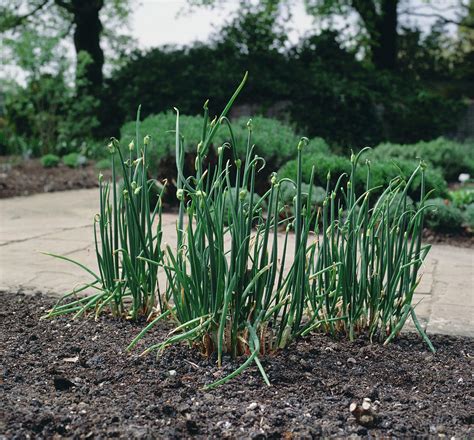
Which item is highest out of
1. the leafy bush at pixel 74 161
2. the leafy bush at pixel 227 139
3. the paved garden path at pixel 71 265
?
the leafy bush at pixel 227 139

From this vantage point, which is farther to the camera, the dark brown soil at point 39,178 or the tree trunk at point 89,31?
the tree trunk at point 89,31

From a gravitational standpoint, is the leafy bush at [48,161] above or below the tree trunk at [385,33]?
below

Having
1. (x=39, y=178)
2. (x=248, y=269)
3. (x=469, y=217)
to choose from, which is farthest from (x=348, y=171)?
(x=39, y=178)

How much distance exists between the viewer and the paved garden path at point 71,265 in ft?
10.6

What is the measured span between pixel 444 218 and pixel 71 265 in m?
3.07

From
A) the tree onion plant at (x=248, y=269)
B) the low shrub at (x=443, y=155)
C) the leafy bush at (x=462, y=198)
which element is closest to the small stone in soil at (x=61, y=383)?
the tree onion plant at (x=248, y=269)

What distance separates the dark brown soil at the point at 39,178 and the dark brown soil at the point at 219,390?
5.24 m

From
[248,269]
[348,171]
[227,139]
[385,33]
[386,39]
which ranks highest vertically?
[385,33]

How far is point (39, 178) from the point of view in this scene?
27.9 ft

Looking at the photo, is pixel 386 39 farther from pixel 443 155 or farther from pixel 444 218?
pixel 444 218

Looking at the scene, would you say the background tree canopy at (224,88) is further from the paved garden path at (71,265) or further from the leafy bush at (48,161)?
the paved garden path at (71,265)

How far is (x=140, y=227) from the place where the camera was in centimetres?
244

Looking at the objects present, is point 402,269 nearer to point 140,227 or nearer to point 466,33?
point 140,227

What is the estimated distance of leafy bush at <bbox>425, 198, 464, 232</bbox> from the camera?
5566 mm
